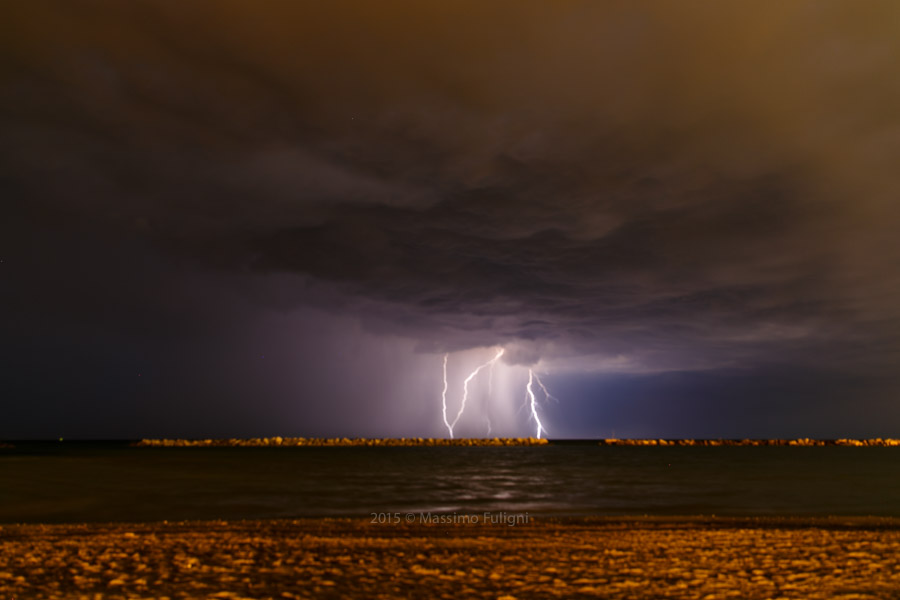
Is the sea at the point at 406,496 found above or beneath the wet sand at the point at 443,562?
beneath

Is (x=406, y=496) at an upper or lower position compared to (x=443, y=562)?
lower

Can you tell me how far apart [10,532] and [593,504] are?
78.1ft

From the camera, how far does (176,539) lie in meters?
15.8

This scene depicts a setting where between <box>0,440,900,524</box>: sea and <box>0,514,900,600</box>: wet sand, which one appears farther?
<box>0,440,900,524</box>: sea

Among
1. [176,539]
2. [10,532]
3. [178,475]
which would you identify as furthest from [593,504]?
[178,475]

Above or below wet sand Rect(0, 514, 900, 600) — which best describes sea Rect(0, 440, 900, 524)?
below

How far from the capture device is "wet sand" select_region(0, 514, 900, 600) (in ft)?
33.2

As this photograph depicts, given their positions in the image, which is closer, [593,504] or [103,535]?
[103,535]

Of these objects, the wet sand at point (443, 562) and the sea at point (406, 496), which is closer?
the wet sand at point (443, 562)

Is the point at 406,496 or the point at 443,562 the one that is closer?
the point at 443,562

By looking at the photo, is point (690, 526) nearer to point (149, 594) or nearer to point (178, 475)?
point (149, 594)

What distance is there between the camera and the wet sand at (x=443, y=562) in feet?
33.2

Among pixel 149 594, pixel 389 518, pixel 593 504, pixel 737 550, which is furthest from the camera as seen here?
pixel 593 504

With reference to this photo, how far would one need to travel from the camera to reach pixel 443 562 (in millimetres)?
12922
